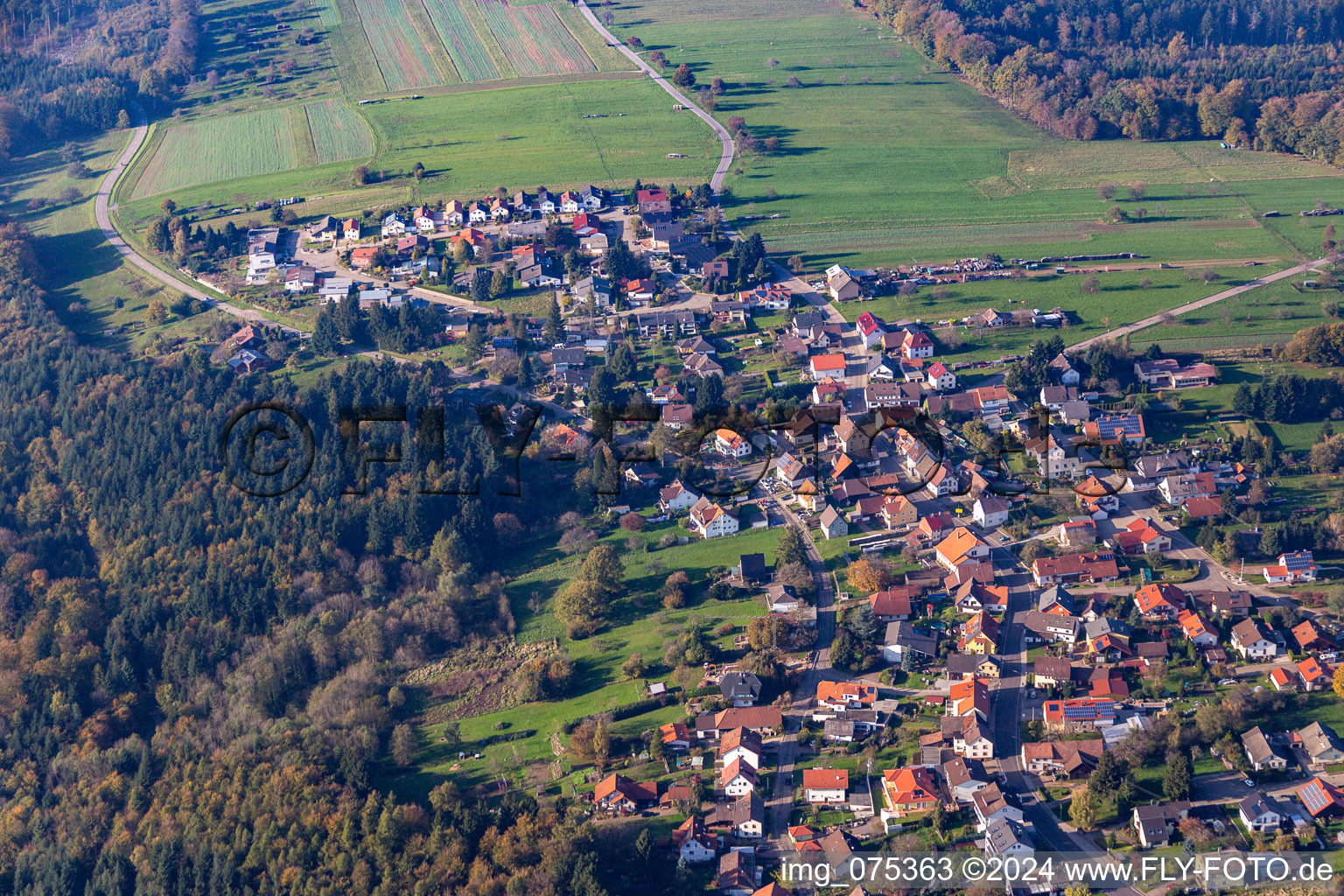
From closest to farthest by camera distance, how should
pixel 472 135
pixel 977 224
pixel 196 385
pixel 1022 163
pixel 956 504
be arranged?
pixel 956 504, pixel 196 385, pixel 977 224, pixel 1022 163, pixel 472 135

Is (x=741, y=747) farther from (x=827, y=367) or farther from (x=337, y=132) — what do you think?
(x=337, y=132)

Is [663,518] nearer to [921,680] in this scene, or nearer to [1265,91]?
[921,680]

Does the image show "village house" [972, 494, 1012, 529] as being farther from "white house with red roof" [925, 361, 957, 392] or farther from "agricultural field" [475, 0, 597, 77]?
"agricultural field" [475, 0, 597, 77]

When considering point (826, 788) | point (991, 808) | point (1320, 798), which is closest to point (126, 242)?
point (826, 788)

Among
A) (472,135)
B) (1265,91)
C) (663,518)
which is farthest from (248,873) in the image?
(1265,91)

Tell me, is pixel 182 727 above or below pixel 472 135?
below

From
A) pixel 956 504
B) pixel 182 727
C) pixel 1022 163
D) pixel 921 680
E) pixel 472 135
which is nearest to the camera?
pixel 921 680

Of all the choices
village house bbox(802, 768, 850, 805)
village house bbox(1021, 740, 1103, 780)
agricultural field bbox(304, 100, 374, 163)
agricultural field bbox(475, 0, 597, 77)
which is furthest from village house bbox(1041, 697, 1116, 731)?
agricultural field bbox(475, 0, 597, 77)
